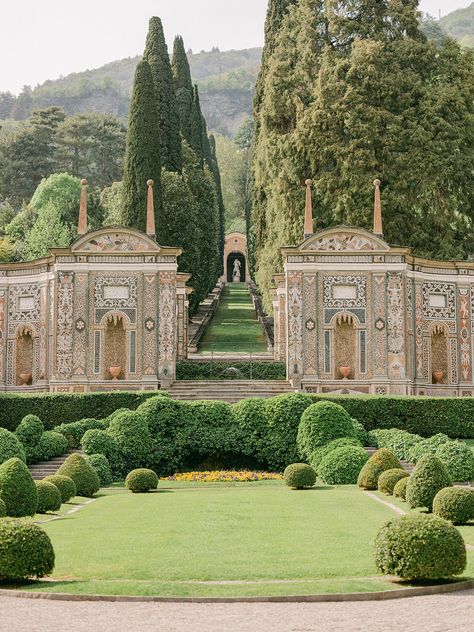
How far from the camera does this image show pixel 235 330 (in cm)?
5822

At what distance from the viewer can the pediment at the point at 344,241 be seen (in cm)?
3769

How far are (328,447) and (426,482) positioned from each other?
27.7 feet

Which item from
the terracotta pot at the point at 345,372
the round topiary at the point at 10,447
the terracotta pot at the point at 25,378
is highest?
the terracotta pot at the point at 345,372

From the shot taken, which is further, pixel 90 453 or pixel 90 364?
pixel 90 364

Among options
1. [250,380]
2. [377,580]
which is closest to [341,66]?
[250,380]

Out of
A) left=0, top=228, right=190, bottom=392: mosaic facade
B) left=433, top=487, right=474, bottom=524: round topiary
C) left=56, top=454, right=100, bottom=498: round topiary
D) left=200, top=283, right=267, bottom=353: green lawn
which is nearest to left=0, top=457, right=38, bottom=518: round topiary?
left=56, top=454, right=100, bottom=498: round topiary

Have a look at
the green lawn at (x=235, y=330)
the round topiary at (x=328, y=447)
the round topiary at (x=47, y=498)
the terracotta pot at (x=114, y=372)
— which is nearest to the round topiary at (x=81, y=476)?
the round topiary at (x=47, y=498)

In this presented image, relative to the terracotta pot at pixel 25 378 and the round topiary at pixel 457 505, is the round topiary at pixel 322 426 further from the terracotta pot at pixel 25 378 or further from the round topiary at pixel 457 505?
the terracotta pot at pixel 25 378

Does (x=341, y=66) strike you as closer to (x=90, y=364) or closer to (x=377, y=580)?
(x=90, y=364)

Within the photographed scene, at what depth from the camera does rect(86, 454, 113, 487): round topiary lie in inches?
1087

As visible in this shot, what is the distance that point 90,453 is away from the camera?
2877 centimetres

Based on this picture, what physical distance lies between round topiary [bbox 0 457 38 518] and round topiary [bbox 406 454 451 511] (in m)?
7.00

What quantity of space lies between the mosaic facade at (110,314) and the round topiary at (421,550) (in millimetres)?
24204

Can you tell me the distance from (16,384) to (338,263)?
12.2 meters
